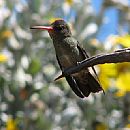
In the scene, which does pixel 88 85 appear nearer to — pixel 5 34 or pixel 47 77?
→ pixel 5 34

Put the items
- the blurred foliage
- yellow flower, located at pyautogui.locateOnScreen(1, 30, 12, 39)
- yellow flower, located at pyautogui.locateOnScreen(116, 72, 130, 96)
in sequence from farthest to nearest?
yellow flower, located at pyautogui.locateOnScreen(1, 30, 12, 39), the blurred foliage, yellow flower, located at pyautogui.locateOnScreen(116, 72, 130, 96)

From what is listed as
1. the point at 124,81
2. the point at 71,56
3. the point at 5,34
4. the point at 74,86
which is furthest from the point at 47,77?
the point at 74,86

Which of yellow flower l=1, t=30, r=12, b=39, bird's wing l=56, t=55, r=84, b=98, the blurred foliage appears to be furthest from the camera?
yellow flower l=1, t=30, r=12, b=39

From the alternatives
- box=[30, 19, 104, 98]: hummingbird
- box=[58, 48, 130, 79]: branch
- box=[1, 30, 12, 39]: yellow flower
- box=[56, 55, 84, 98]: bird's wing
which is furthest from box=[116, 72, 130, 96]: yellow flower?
box=[58, 48, 130, 79]: branch

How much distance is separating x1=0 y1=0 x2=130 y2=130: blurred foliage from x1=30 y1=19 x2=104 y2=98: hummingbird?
1.81 meters

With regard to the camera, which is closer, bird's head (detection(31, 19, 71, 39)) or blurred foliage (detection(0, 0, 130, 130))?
bird's head (detection(31, 19, 71, 39))

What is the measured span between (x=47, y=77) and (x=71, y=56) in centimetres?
241

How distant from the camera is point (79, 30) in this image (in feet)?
11.6

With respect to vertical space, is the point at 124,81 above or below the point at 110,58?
above

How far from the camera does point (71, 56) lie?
0.97 metres

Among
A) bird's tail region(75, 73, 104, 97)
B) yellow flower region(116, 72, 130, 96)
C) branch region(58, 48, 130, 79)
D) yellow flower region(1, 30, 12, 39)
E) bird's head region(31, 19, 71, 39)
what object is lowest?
branch region(58, 48, 130, 79)

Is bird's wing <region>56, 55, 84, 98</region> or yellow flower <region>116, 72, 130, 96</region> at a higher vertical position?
yellow flower <region>116, 72, 130, 96</region>

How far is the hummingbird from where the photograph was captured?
0.82 m

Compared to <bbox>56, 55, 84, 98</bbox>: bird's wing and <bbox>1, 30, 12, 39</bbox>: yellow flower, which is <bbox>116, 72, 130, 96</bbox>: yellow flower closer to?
<bbox>1, 30, 12, 39</bbox>: yellow flower
